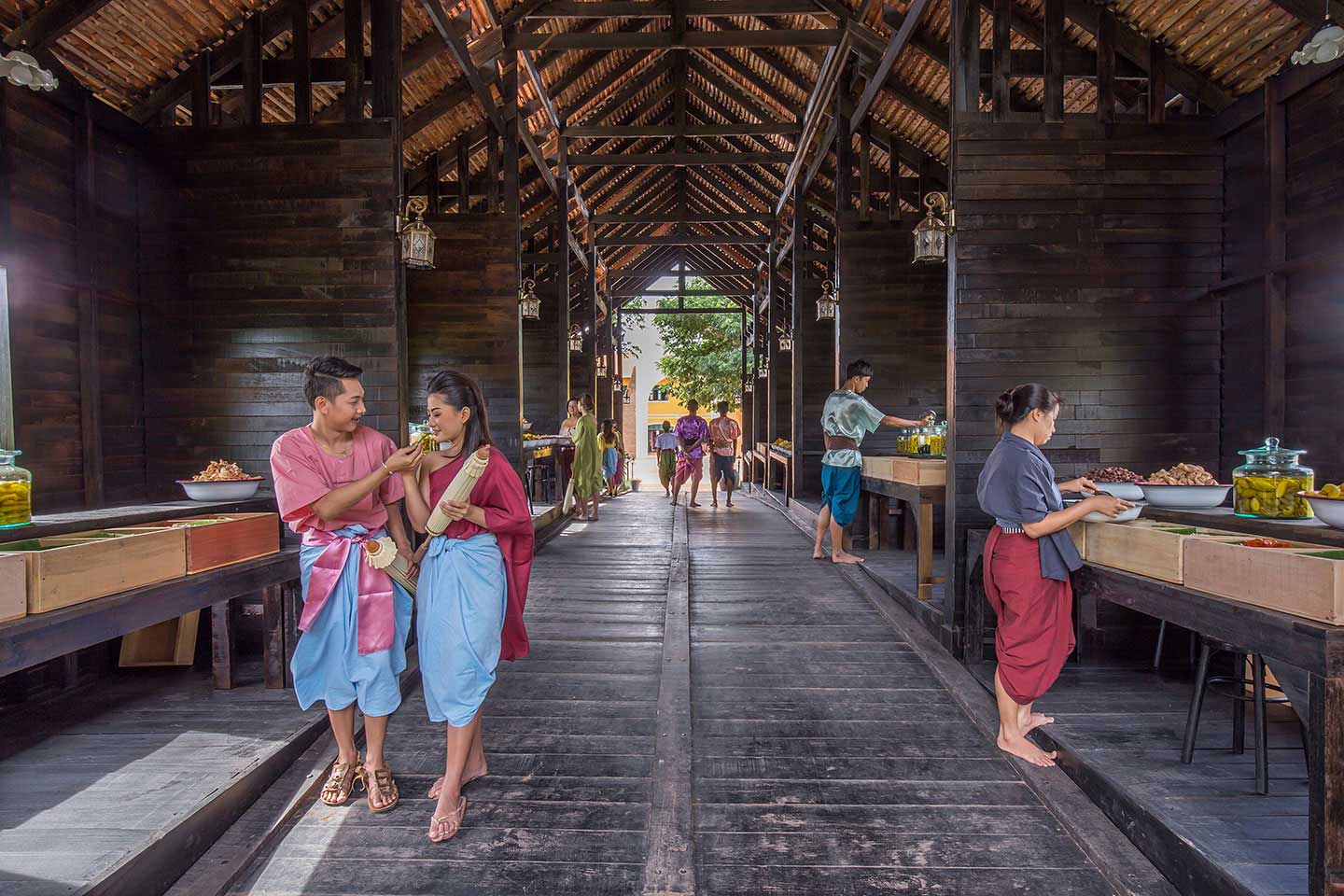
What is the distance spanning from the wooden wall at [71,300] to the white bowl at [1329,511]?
19.9ft

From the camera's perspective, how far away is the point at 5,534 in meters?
2.69

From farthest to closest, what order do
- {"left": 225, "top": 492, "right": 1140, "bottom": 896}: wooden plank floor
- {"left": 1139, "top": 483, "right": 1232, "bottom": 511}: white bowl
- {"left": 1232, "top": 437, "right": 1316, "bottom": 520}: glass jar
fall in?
1. {"left": 1139, "top": 483, "right": 1232, "bottom": 511}: white bowl
2. {"left": 1232, "top": 437, "right": 1316, "bottom": 520}: glass jar
3. {"left": 225, "top": 492, "right": 1140, "bottom": 896}: wooden plank floor

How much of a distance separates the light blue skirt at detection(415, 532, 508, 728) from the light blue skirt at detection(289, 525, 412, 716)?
0.52ft

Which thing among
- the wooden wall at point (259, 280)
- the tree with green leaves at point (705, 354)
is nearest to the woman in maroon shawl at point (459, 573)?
the wooden wall at point (259, 280)

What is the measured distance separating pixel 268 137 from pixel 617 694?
426cm

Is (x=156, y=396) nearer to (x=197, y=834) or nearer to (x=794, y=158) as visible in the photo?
(x=197, y=834)

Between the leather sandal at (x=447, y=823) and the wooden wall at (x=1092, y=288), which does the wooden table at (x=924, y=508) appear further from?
the leather sandal at (x=447, y=823)

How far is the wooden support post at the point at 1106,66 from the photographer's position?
4.61m

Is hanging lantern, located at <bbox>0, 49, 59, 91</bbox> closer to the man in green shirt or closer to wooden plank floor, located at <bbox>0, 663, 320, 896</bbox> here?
wooden plank floor, located at <bbox>0, 663, 320, 896</bbox>

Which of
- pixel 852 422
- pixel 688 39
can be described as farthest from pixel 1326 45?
pixel 688 39

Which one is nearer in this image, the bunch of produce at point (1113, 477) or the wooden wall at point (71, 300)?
the bunch of produce at point (1113, 477)

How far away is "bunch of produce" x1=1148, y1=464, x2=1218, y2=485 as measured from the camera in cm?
334

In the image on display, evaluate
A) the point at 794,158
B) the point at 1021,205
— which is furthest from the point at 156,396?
the point at 794,158

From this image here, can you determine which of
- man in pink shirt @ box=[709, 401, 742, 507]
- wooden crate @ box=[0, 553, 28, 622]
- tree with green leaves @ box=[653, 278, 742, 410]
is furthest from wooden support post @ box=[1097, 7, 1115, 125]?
tree with green leaves @ box=[653, 278, 742, 410]
